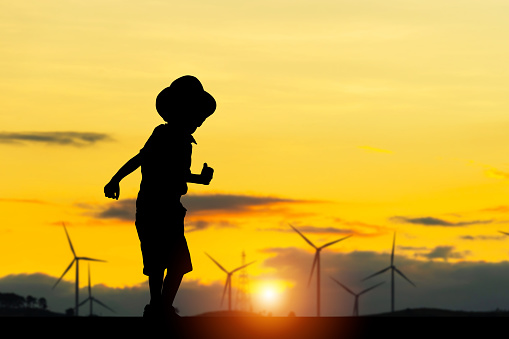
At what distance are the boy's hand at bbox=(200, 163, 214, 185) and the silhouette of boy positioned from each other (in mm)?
13

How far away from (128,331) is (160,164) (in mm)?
2859

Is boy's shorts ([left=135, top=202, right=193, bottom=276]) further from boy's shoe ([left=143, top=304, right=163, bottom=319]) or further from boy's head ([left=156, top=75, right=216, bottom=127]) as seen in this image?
boy's head ([left=156, top=75, right=216, bottom=127])

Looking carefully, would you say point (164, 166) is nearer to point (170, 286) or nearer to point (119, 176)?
point (119, 176)

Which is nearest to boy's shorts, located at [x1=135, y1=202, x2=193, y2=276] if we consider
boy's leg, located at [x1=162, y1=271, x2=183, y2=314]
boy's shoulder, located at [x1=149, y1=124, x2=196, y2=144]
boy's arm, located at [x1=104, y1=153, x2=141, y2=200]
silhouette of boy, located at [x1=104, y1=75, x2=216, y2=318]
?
silhouette of boy, located at [x1=104, y1=75, x2=216, y2=318]

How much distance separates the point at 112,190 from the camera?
41.1 ft

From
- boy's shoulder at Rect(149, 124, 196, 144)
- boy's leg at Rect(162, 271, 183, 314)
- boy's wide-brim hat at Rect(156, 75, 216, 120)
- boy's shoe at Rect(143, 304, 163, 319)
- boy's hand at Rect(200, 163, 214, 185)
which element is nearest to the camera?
boy's shoe at Rect(143, 304, 163, 319)

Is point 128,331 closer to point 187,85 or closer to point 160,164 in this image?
point 160,164

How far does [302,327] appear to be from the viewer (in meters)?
10.7

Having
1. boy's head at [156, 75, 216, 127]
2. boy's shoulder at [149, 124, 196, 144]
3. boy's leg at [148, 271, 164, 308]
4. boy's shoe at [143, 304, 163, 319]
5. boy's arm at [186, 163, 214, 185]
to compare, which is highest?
boy's head at [156, 75, 216, 127]

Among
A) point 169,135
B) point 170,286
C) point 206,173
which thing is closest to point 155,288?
point 170,286

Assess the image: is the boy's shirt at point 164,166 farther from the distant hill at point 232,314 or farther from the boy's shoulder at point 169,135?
the distant hill at point 232,314

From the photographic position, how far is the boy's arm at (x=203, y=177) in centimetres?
1283

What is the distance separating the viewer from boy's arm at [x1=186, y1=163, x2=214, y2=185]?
12.8 metres

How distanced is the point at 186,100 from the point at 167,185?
113 centimetres
